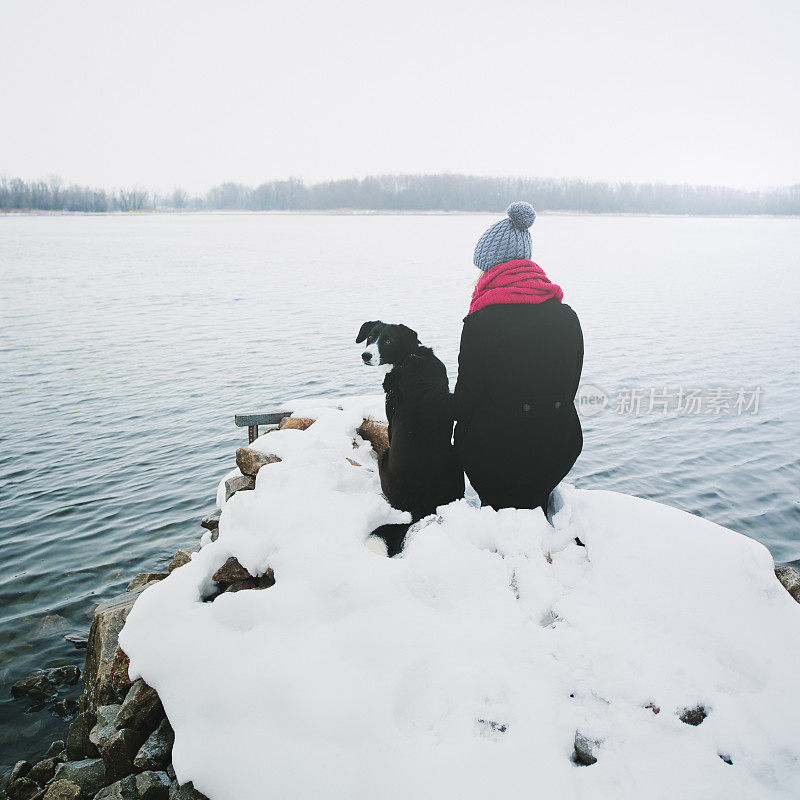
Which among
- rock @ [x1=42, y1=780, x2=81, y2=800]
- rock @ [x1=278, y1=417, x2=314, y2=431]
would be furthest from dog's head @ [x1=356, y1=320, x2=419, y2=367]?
rock @ [x1=42, y1=780, x2=81, y2=800]

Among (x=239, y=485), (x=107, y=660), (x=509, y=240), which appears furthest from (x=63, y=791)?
(x=509, y=240)

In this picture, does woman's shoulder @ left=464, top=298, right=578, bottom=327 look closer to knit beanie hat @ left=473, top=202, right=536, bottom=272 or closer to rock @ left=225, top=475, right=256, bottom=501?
knit beanie hat @ left=473, top=202, right=536, bottom=272

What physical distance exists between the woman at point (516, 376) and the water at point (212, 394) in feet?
12.0

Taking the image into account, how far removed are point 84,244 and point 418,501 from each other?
51295 millimetres

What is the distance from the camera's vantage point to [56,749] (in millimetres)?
3852

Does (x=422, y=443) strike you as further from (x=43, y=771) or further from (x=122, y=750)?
(x=43, y=771)

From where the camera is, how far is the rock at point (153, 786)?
8.66 feet

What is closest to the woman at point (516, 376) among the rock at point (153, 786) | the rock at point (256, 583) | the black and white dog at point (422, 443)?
the black and white dog at point (422, 443)

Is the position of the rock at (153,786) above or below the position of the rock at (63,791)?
above

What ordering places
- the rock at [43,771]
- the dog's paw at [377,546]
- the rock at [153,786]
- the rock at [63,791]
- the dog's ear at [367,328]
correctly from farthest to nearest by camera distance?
the dog's ear at [367,328] < the rock at [43,771] < the dog's paw at [377,546] < the rock at [63,791] < the rock at [153,786]

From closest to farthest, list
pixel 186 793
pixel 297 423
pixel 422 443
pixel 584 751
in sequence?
pixel 584 751
pixel 186 793
pixel 422 443
pixel 297 423

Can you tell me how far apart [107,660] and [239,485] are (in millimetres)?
1800

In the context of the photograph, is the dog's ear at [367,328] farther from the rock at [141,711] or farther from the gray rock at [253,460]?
the rock at [141,711]

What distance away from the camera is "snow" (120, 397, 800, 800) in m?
2.20
